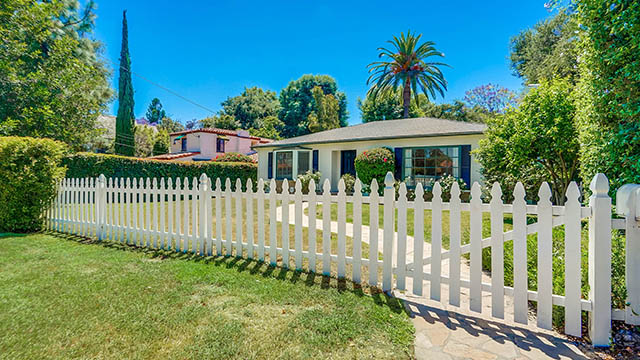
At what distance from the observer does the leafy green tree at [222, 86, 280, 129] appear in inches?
1631

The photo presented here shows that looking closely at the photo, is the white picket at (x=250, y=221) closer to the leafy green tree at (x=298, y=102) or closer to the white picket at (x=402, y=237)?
the white picket at (x=402, y=237)

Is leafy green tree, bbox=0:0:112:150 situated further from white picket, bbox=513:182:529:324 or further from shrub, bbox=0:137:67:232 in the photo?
white picket, bbox=513:182:529:324

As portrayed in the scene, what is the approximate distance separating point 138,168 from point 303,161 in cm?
813

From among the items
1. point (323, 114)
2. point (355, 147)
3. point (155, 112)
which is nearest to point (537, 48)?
point (355, 147)

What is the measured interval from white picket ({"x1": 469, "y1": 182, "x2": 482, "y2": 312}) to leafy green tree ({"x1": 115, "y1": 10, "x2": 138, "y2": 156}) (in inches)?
1066

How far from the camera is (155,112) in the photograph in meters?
56.3

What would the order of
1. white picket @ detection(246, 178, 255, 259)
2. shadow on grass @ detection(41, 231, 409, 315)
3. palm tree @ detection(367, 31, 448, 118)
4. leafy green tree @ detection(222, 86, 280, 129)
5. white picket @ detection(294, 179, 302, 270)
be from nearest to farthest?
shadow on grass @ detection(41, 231, 409, 315) → white picket @ detection(294, 179, 302, 270) → white picket @ detection(246, 178, 255, 259) → palm tree @ detection(367, 31, 448, 118) → leafy green tree @ detection(222, 86, 280, 129)

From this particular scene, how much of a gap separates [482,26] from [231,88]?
35795 mm

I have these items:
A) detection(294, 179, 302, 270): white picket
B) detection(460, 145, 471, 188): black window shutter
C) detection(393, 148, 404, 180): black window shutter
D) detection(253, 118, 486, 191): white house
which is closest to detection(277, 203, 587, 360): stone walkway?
detection(294, 179, 302, 270): white picket

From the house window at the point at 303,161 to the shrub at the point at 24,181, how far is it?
10731mm

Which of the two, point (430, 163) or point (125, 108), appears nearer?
point (430, 163)

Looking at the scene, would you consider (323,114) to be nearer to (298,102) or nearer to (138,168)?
(298,102)

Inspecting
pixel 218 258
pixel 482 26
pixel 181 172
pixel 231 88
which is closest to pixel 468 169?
pixel 482 26

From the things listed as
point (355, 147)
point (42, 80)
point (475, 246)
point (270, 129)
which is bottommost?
point (475, 246)
